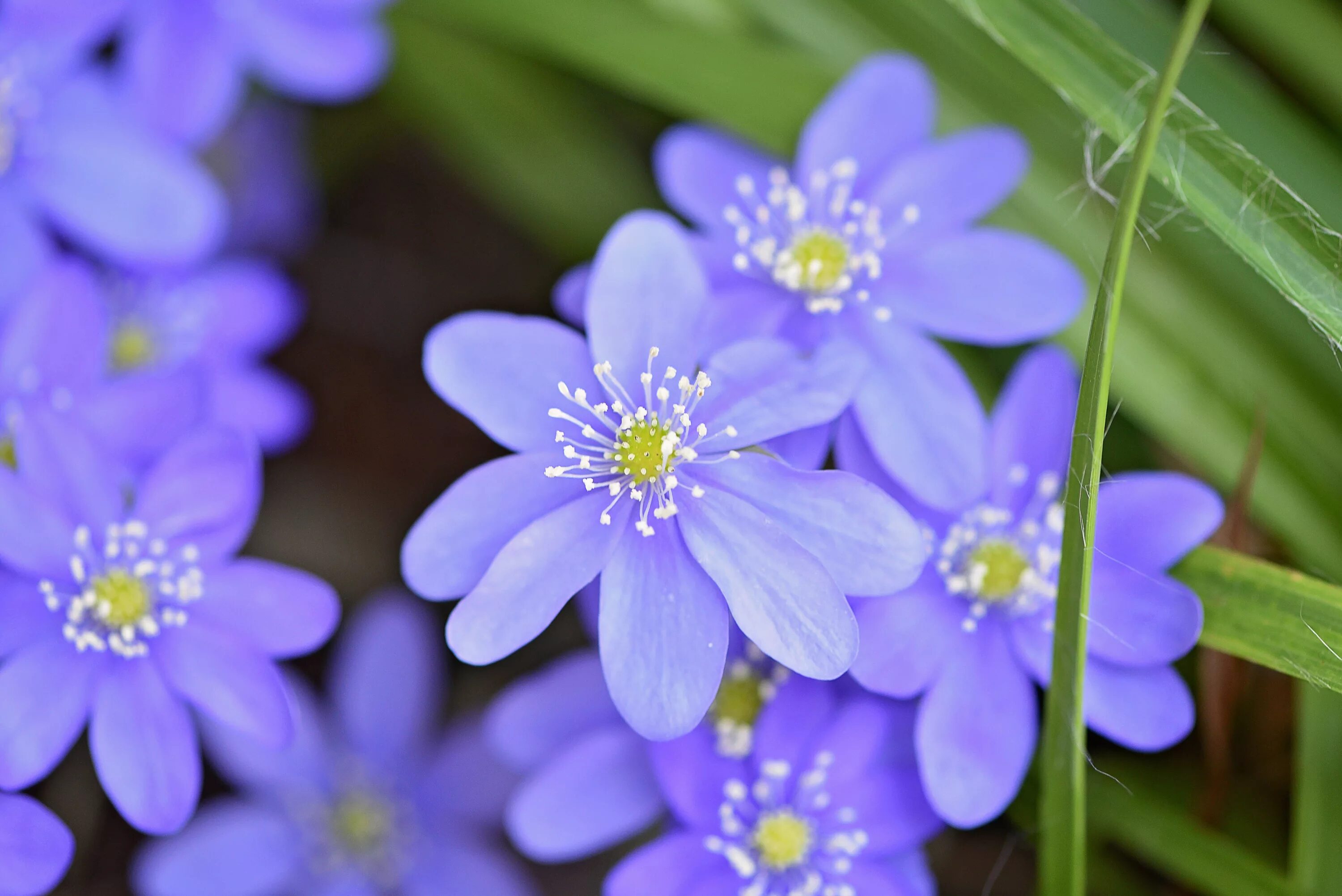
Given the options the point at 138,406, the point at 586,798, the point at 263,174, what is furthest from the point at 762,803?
the point at 263,174

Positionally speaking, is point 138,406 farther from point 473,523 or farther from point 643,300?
point 643,300

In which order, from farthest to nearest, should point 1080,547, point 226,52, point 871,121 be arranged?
point 226,52, point 871,121, point 1080,547

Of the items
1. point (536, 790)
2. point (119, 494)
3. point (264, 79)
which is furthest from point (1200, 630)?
point (264, 79)

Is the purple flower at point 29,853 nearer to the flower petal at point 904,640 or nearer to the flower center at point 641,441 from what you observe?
the flower center at point 641,441

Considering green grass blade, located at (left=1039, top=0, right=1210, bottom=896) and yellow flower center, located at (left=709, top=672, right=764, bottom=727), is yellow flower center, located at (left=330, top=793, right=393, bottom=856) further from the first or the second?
green grass blade, located at (left=1039, top=0, right=1210, bottom=896)

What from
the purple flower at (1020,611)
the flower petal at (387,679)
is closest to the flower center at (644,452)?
the purple flower at (1020,611)
